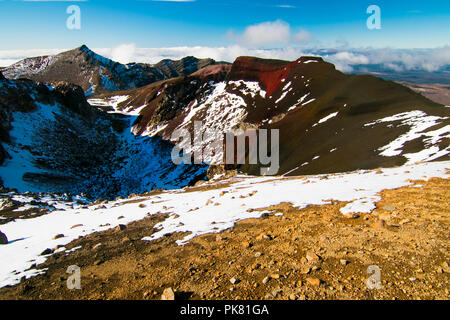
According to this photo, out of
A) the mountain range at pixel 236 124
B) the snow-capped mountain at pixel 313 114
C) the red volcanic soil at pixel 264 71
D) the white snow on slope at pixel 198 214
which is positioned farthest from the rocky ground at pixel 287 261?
the red volcanic soil at pixel 264 71

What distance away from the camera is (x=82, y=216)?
20.5 meters

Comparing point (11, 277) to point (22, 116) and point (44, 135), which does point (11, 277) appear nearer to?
point (44, 135)

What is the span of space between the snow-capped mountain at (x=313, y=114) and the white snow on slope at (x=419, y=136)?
125mm

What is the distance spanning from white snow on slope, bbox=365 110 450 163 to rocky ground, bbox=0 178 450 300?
18.9 m

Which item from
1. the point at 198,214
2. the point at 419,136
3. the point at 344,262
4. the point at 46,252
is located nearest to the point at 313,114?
the point at 419,136

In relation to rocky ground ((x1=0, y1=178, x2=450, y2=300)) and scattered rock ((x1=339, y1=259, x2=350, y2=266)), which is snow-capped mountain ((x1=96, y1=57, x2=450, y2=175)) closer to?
rocky ground ((x1=0, y1=178, x2=450, y2=300))

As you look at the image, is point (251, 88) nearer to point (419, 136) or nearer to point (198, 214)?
point (419, 136)

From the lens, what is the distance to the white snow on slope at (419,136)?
27.1 meters

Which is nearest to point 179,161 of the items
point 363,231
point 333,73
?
point 333,73

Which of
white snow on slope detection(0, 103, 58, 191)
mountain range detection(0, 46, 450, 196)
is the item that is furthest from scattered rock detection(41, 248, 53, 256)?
white snow on slope detection(0, 103, 58, 191)

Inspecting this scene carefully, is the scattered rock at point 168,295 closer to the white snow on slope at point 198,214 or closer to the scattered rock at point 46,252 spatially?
the white snow on slope at point 198,214

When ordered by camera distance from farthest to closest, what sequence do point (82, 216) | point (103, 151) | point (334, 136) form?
point (103, 151) → point (334, 136) → point (82, 216)

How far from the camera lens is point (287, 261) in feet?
25.9
